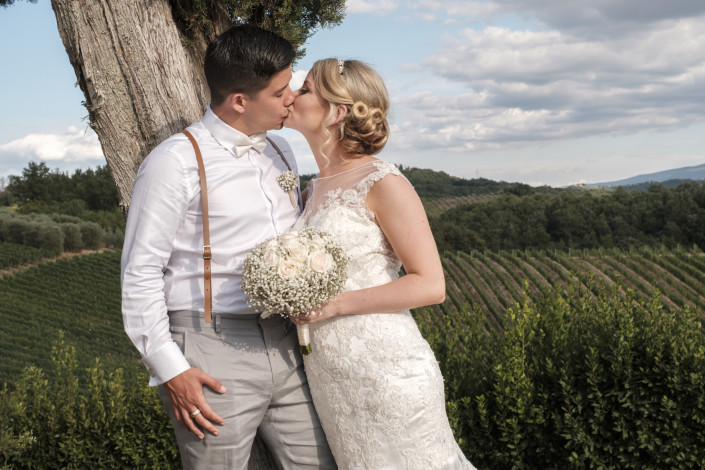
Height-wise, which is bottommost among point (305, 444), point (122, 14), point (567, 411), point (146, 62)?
point (567, 411)

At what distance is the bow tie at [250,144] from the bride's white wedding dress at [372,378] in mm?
476

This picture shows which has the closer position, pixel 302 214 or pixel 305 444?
pixel 305 444

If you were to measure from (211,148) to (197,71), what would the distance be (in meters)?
1.01

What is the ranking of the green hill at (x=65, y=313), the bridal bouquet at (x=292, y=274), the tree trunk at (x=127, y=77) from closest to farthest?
the bridal bouquet at (x=292, y=274), the tree trunk at (x=127, y=77), the green hill at (x=65, y=313)

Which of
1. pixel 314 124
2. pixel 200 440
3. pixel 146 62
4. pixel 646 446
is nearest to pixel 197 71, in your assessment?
pixel 146 62

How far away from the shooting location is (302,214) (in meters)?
2.98

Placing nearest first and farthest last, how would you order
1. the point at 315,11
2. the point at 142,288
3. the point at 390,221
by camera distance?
the point at 142,288, the point at 390,221, the point at 315,11

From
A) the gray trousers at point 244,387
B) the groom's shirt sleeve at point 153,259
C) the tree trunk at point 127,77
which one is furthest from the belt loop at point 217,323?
the tree trunk at point 127,77

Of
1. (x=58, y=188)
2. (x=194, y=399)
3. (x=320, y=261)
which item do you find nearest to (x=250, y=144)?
(x=320, y=261)

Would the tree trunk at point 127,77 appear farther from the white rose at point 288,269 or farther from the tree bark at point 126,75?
the white rose at point 288,269

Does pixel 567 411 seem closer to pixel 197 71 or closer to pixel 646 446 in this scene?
pixel 646 446

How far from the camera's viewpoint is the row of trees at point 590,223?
7056 cm

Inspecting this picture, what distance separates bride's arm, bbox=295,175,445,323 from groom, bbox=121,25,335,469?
1.18 ft

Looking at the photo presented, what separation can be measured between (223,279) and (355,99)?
1.04m
